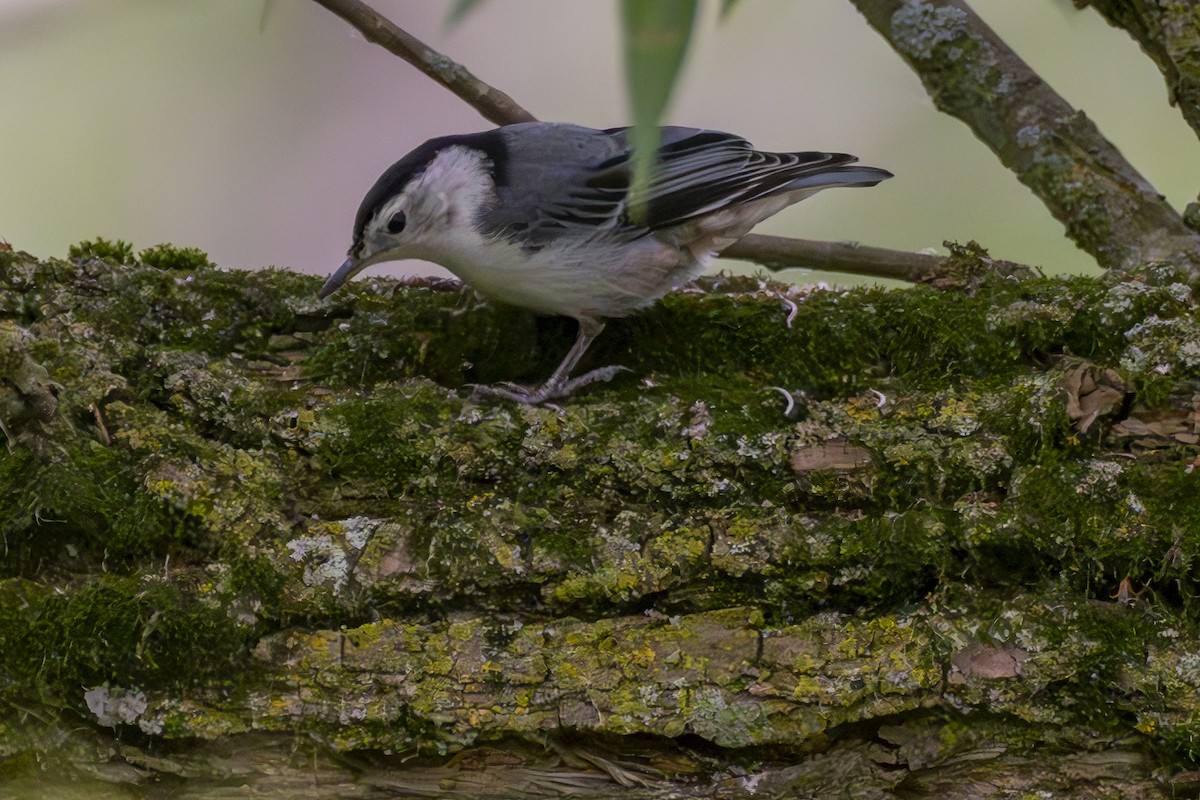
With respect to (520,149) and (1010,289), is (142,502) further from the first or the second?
(1010,289)

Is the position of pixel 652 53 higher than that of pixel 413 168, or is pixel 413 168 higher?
pixel 413 168

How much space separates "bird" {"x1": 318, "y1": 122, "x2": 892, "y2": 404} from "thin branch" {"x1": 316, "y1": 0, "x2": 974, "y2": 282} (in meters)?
0.22

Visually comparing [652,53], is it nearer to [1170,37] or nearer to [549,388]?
[549,388]

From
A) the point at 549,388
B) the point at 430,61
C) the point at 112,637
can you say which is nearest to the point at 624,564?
the point at 549,388

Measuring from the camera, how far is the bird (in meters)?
2.37

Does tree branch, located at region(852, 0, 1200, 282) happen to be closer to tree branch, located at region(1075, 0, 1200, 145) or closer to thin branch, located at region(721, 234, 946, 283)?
tree branch, located at region(1075, 0, 1200, 145)

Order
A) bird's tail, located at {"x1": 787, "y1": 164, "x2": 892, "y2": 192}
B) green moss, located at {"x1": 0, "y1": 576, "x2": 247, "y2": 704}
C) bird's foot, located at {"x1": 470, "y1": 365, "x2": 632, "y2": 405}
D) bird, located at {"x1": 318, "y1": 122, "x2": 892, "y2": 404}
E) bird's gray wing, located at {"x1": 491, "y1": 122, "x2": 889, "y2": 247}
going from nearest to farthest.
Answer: green moss, located at {"x1": 0, "y1": 576, "x2": 247, "y2": 704}
bird's foot, located at {"x1": 470, "y1": 365, "x2": 632, "y2": 405}
bird, located at {"x1": 318, "y1": 122, "x2": 892, "y2": 404}
bird's gray wing, located at {"x1": 491, "y1": 122, "x2": 889, "y2": 247}
bird's tail, located at {"x1": 787, "y1": 164, "x2": 892, "y2": 192}

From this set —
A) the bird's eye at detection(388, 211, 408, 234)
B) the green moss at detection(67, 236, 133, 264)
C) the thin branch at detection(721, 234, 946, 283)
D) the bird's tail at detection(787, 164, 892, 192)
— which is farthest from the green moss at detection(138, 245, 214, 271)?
the bird's tail at detection(787, 164, 892, 192)

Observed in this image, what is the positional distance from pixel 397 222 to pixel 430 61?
Answer: 2.20 feet

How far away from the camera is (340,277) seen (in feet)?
7.37

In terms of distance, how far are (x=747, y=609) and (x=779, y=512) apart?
0.19 metres

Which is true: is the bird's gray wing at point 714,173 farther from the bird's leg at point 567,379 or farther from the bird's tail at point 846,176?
the bird's leg at point 567,379

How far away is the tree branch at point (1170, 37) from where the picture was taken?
2.42 m

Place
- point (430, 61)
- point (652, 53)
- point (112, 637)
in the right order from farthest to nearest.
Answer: point (430, 61) < point (112, 637) < point (652, 53)
